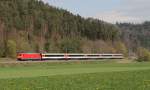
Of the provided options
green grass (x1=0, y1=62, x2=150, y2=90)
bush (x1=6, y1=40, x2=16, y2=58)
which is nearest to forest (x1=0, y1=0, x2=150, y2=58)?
bush (x1=6, y1=40, x2=16, y2=58)

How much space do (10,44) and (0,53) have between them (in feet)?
14.9

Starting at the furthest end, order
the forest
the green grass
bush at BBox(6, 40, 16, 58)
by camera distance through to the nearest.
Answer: the forest → bush at BBox(6, 40, 16, 58) → the green grass

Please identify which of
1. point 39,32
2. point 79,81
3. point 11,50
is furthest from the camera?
point 39,32

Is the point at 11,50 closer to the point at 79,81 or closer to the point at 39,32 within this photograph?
the point at 39,32

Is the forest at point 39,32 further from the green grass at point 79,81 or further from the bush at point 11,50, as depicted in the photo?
the green grass at point 79,81

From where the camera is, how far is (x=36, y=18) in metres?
187

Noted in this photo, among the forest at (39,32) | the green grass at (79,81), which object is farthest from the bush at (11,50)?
the green grass at (79,81)

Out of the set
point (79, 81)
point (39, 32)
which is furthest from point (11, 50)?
point (79, 81)

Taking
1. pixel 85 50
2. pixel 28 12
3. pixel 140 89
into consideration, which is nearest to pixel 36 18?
pixel 28 12

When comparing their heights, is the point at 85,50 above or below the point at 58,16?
below

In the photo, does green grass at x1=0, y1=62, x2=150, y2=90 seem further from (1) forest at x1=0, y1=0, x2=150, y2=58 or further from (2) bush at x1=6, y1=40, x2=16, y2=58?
(1) forest at x1=0, y1=0, x2=150, y2=58

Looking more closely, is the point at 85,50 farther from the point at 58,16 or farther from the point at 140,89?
the point at 140,89

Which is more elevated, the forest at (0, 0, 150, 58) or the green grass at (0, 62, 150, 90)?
the forest at (0, 0, 150, 58)

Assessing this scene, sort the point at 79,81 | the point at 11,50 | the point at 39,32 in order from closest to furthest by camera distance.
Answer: the point at 79,81, the point at 11,50, the point at 39,32
